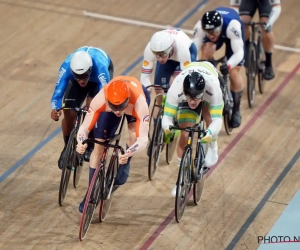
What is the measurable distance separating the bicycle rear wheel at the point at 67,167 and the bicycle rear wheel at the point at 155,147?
2.72ft

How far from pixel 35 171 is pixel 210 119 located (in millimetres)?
1796

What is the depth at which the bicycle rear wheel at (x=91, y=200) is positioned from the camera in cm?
598

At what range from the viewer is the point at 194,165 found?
6520 millimetres

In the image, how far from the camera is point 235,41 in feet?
24.7

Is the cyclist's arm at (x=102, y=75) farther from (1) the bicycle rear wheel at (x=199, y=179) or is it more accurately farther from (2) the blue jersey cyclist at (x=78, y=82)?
(1) the bicycle rear wheel at (x=199, y=179)

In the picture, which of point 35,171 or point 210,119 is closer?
point 210,119

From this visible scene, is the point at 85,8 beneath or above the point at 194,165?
beneath

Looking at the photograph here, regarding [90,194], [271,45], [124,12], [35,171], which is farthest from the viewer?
[124,12]

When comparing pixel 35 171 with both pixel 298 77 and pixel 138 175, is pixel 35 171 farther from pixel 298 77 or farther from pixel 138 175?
pixel 298 77

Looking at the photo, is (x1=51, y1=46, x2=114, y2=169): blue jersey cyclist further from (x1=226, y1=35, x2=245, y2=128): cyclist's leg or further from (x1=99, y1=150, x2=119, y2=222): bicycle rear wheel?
(x1=226, y1=35, x2=245, y2=128): cyclist's leg

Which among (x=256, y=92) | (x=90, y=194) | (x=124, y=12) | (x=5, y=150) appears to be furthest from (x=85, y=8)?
(x=90, y=194)

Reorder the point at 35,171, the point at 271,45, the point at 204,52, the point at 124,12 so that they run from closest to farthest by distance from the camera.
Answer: the point at 35,171, the point at 204,52, the point at 271,45, the point at 124,12

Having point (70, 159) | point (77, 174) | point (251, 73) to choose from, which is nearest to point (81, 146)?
point (70, 159)

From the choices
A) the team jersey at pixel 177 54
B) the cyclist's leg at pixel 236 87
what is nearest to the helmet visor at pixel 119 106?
the team jersey at pixel 177 54
